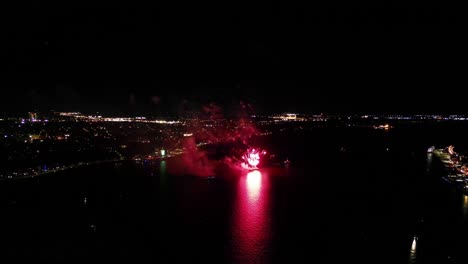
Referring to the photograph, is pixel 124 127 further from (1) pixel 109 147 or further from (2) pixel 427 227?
(2) pixel 427 227

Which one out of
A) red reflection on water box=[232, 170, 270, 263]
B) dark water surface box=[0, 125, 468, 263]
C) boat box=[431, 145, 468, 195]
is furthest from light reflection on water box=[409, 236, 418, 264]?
boat box=[431, 145, 468, 195]

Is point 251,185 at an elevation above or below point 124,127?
below

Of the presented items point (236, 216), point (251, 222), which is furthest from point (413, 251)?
A: point (236, 216)

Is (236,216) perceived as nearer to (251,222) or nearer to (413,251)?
(251,222)

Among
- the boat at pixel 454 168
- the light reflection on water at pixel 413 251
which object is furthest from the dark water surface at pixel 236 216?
the boat at pixel 454 168

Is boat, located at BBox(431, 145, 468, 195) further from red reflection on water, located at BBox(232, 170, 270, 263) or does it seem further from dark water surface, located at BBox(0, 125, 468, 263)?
red reflection on water, located at BBox(232, 170, 270, 263)

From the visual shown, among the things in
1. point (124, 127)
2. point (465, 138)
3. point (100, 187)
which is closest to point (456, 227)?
point (100, 187)
